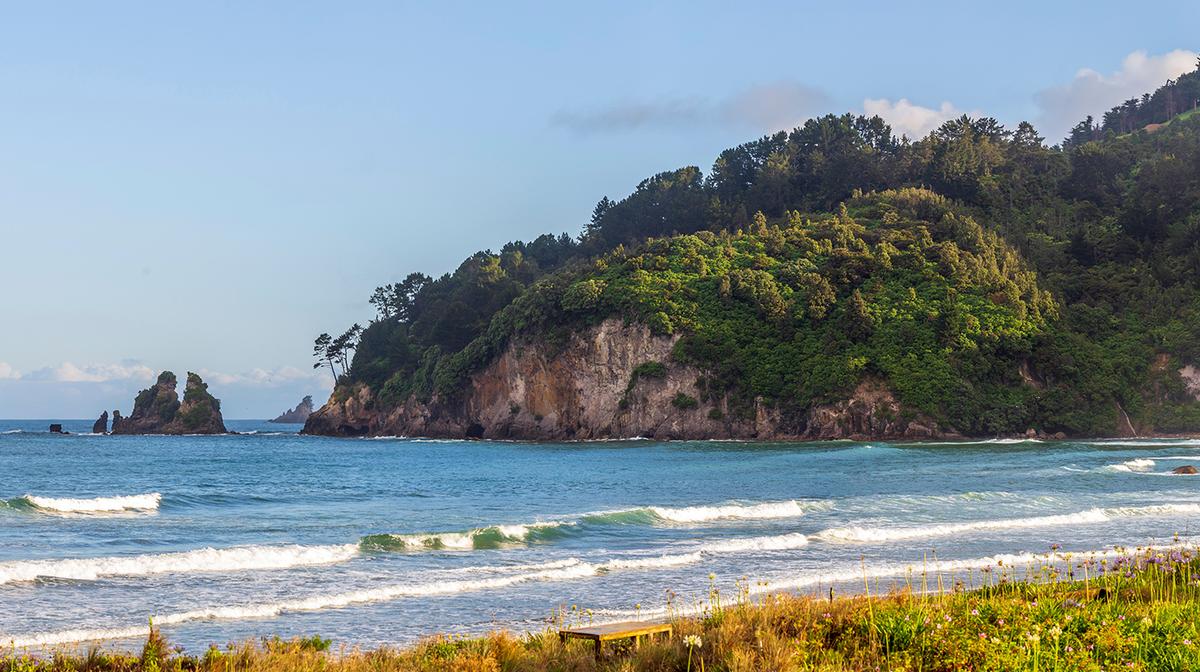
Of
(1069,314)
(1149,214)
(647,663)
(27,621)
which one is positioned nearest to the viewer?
(647,663)

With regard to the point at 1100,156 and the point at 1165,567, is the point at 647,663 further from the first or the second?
the point at 1100,156

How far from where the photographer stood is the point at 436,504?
34531mm

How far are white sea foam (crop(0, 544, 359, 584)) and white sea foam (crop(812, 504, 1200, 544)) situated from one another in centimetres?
1091

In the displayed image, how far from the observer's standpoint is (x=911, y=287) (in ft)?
292

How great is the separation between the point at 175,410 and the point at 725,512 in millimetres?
118240

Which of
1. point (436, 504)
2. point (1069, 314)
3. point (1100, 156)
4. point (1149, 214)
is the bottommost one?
point (436, 504)

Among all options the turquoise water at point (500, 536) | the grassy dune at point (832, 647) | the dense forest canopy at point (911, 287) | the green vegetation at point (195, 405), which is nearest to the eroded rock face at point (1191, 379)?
the dense forest canopy at point (911, 287)

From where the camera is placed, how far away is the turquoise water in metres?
15.3

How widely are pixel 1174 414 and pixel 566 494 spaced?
60.3 metres

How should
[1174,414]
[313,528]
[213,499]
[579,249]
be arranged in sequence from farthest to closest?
[579,249] < [1174,414] < [213,499] < [313,528]

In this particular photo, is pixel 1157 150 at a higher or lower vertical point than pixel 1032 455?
higher

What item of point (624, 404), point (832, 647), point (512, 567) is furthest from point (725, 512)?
Answer: point (624, 404)

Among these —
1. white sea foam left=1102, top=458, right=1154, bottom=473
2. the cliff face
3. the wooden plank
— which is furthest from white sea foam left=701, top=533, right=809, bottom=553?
the cliff face

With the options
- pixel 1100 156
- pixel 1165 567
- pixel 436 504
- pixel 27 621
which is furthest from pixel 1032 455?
pixel 1100 156
